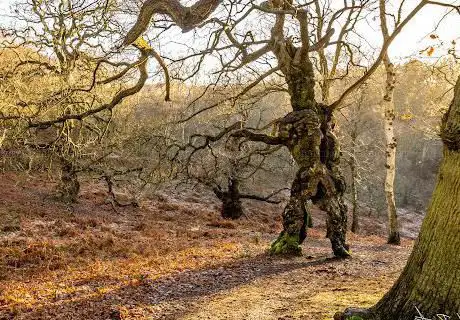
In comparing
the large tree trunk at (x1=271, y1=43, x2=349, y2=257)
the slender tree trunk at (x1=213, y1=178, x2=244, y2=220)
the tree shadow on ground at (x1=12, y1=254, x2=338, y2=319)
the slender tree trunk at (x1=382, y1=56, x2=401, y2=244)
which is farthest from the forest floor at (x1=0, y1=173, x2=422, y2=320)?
the slender tree trunk at (x1=213, y1=178, x2=244, y2=220)

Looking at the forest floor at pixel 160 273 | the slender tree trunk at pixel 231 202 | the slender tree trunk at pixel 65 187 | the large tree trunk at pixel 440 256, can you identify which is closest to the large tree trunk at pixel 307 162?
the forest floor at pixel 160 273

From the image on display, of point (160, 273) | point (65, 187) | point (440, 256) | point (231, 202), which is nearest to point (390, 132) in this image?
point (160, 273)

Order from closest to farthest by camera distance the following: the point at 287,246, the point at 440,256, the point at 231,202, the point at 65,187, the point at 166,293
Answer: the point at 440,256 < the point at 166,293 < the point at 287,246 < the point at 65,187 < the point at 231,202

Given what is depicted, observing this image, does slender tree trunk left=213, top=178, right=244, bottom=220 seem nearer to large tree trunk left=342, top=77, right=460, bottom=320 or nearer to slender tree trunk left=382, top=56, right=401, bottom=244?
slender tree trunk left=382, top=56, right=401, bottom=244

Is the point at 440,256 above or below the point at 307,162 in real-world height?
below

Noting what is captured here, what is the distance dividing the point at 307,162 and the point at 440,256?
5313 mm

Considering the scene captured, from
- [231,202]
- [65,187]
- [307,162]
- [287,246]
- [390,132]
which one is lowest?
[287,246]

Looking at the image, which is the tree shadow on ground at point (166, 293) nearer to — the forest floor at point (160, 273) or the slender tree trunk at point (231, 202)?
the forest floor at point (160, 273)

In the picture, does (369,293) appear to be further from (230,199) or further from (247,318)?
(230,199)

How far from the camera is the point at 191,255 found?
33.0ft

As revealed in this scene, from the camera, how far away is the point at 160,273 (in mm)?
8273

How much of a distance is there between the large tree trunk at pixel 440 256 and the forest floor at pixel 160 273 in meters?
1.46

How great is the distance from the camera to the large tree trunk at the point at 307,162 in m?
9.08

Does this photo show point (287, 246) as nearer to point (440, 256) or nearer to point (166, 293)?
point (166, 293)
